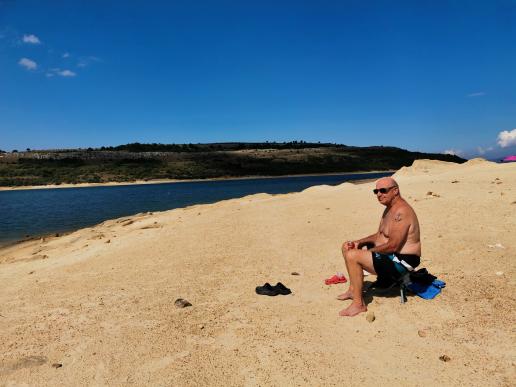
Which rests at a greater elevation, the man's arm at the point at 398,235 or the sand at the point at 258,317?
the man's arm at the point at 398,235

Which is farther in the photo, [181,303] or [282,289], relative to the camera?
[282,289]

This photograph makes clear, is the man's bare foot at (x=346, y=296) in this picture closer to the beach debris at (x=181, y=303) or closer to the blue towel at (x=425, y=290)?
the blue towel at (x=425, y=290)

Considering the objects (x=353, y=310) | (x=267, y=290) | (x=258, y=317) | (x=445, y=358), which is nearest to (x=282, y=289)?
(x=267, y=290)

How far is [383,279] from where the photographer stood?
512cm

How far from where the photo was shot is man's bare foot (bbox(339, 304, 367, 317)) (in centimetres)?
485

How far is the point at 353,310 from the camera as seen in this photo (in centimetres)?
488

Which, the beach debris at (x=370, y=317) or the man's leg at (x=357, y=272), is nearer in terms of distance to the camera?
the beach debris at (x=370, y=317)

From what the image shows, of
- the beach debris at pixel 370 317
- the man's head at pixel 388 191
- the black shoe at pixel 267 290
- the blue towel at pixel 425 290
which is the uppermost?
the man's head at pixel 388 191

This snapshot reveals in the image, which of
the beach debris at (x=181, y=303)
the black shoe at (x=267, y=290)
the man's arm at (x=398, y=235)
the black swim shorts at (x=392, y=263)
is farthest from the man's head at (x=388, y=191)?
the beach debris at (x=181, y=303)

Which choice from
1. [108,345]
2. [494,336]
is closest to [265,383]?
[108,345]

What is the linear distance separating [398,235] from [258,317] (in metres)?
2.05

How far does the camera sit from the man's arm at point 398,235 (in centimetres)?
477

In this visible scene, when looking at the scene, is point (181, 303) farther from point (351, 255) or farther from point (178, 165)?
point (178, 165)

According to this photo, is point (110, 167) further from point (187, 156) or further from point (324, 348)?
point (324, 348)
